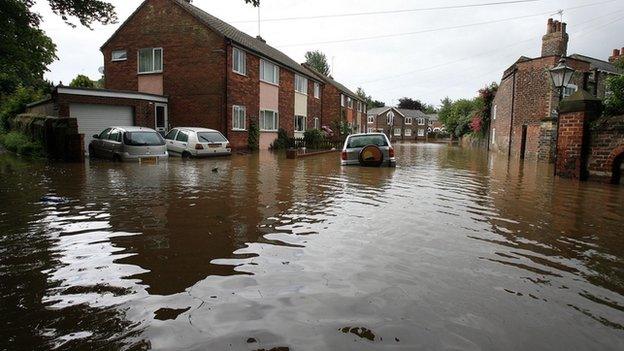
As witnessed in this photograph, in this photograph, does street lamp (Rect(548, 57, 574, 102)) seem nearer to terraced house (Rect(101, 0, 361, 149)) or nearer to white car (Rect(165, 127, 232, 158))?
white car (Rect(165, 127, 232, 158))

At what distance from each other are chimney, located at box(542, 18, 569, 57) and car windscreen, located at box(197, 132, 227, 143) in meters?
20.8

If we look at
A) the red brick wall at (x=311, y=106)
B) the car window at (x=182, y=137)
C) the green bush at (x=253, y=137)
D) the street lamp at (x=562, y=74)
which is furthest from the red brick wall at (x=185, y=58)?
the street lamp at (x=562, y=74)

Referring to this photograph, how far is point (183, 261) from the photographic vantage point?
4227mm

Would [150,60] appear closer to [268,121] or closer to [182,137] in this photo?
[182,137]

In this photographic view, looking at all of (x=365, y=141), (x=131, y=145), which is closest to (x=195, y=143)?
(x=131, y=145)

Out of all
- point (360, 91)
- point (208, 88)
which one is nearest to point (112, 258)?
point (208, 88)

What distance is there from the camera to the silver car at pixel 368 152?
15148 mm

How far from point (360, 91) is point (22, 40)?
94.6 metres

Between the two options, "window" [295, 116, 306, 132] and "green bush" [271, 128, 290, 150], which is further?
"window" [295, 116, 306, 132]

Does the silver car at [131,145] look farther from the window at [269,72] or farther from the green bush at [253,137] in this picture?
the window at [269,72]

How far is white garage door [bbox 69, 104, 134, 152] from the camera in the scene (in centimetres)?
1959

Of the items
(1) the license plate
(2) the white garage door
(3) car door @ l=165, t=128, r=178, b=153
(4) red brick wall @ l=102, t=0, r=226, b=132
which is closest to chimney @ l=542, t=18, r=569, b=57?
(4) red brick wall @ l=102, t=0, r=226, b=132

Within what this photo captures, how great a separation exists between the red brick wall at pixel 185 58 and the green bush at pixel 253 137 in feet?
9.56

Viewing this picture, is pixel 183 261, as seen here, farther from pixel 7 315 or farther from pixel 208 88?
pixel 208 88
